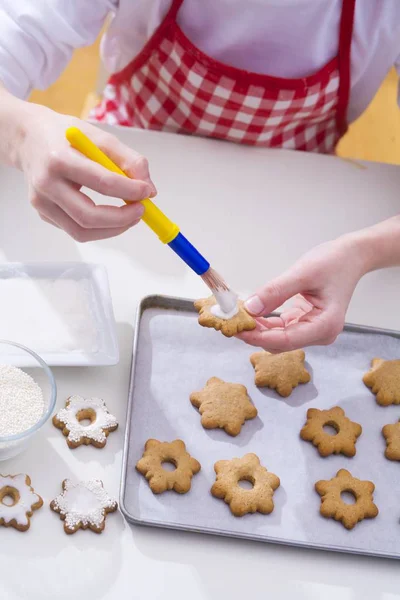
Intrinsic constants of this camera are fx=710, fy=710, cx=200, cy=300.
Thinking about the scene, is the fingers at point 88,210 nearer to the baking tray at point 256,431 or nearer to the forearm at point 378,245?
the baking tray at point 256,431

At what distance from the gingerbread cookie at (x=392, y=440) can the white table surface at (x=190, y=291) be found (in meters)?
0.13

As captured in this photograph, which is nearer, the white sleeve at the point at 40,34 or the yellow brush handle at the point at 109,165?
the yellow brush handle at the point at 109,165

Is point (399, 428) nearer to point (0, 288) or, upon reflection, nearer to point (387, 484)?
point (387, 484)

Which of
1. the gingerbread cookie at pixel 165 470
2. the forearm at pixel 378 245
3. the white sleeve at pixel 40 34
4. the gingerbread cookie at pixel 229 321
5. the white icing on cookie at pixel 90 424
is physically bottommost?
the gingerbread cookie at pixel 165 470

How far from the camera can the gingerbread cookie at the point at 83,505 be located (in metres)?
0.75

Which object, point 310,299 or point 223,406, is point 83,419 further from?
point 310,299

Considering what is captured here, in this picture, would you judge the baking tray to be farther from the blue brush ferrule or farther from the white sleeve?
the white sleeve

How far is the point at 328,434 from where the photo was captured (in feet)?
2.84

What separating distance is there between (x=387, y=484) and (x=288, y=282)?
271 millimetres

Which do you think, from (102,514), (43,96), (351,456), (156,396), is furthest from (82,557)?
(43,96)

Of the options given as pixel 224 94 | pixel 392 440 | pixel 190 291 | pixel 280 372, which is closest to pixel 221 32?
pixel 224 94

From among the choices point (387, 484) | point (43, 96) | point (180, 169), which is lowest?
point (43, 96)

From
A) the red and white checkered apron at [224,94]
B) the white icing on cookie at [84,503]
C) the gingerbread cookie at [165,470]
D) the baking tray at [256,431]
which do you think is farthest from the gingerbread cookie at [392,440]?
Result: the red and white checkered apron at [224,94]

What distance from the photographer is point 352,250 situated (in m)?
0.96
